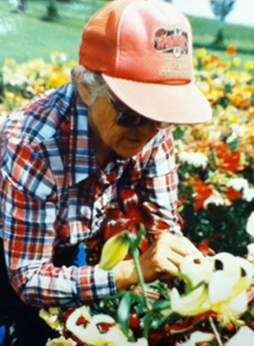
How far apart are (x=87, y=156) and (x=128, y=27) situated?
0.81 ft

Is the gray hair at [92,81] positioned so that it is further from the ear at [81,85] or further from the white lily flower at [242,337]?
the white lily flower at [242,337]

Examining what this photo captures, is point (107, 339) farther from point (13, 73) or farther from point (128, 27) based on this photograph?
point (13, 73)

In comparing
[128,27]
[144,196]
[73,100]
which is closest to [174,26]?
[128,27]

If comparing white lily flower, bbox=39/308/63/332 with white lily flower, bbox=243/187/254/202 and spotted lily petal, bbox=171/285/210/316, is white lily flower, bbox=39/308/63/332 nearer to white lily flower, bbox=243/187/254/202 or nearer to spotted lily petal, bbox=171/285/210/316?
spotted lily petal, bbox=171/285/210/316

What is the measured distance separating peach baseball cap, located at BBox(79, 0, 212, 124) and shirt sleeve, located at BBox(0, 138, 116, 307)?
0.19 m

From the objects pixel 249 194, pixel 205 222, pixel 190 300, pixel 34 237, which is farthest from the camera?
pixel 205 222

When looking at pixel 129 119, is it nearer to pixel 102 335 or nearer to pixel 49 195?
pixel 49 195

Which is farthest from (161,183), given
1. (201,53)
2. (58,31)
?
(201,53)

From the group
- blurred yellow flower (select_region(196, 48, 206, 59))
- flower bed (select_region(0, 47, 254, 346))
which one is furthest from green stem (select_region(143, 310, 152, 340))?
blurred yellow flower (select_region(196, 48, 206, 59))

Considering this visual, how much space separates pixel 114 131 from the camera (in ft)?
3.14

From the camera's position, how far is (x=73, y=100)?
101 centimetres

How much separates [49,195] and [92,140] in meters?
0.13

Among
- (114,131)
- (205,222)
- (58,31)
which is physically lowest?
→ (205,222)

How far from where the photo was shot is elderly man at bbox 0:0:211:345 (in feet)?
2.90
